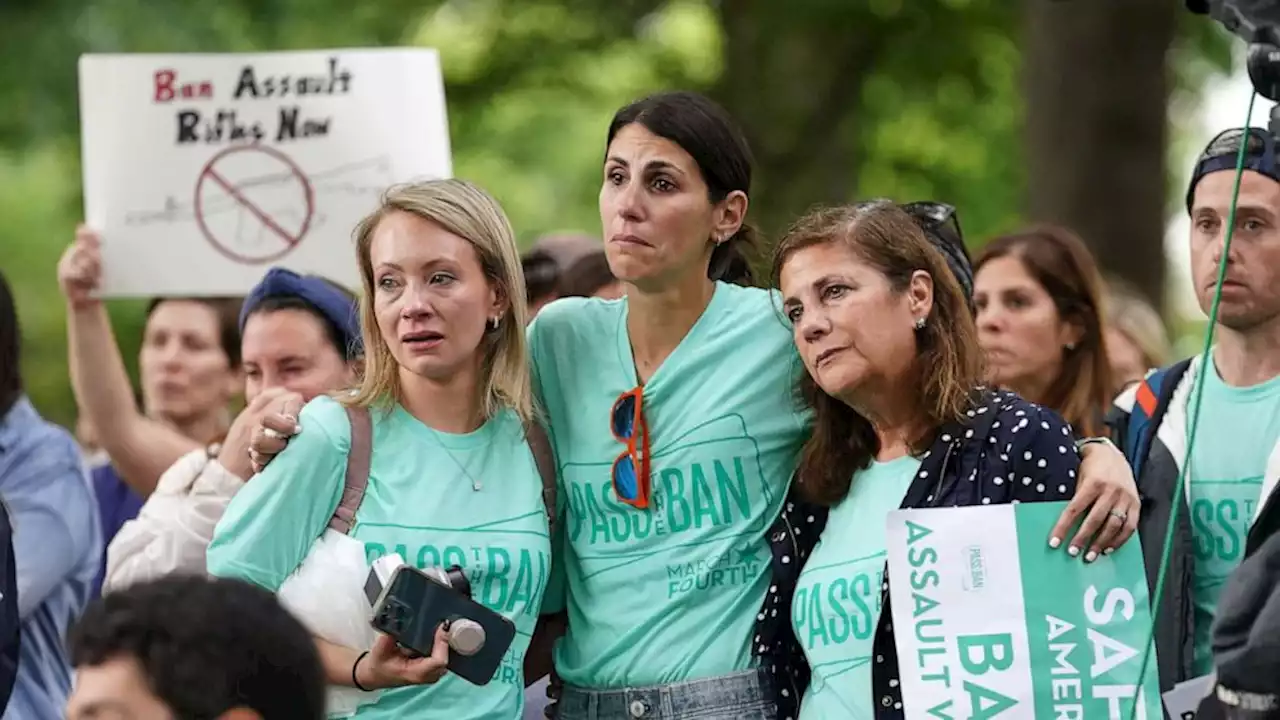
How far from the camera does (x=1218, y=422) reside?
4871 millimetres

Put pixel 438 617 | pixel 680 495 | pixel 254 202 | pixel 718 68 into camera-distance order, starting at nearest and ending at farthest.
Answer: pixel 438 617
pixel 680 495
pixel 254 202
pixel 718 68

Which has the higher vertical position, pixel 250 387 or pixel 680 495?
pixel 250 387

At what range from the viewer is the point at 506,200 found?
18688 millimetres

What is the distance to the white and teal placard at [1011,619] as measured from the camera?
4102 millimetres

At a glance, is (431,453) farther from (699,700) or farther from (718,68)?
(718,68)

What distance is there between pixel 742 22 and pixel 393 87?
24.3 feet

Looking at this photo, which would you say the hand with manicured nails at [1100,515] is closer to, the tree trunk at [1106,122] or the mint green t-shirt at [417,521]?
the mint green t-shirt at [417,521]

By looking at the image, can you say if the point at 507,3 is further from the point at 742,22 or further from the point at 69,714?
the point at 69,714

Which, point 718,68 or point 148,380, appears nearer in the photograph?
point 148,380

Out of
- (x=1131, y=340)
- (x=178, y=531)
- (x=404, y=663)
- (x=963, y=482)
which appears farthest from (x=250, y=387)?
(x=1131, y=340)

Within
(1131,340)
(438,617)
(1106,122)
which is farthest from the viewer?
(1106,122)

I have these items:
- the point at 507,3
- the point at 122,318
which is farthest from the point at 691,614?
the point at 122,318

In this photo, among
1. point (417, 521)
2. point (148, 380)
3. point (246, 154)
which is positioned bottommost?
point (417, 521)

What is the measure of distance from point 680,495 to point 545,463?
0.30 m
